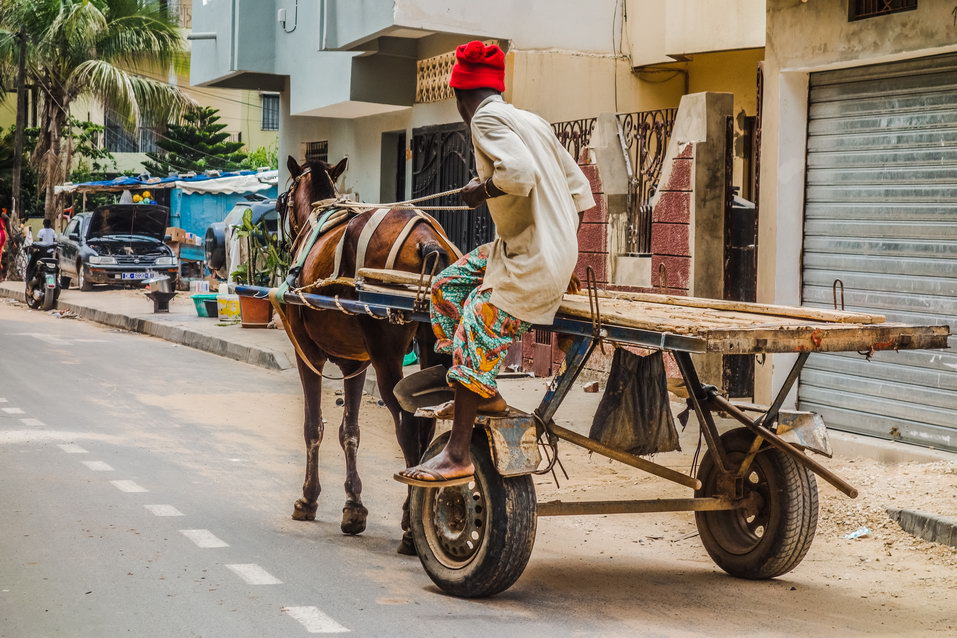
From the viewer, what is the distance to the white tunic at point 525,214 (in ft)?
16.4

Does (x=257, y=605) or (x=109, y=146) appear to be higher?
(x=109, y=146)

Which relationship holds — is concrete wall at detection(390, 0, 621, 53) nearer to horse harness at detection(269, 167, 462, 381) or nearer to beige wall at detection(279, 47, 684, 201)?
beige wall at detection(279, 47, 684, 201)

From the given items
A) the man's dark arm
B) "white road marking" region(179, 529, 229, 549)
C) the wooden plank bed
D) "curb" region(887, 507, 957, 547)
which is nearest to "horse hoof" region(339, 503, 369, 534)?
"white road marking" region(179, 529, 229, 549)

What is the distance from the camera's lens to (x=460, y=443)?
514 centimetres

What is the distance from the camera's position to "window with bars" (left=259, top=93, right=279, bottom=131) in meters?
50.5

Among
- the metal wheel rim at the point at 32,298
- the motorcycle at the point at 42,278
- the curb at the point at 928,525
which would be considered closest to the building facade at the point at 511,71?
the curb at the point at 928,525

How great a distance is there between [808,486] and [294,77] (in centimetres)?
1462

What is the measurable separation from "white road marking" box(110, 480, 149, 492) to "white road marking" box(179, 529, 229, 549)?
122 centimetres

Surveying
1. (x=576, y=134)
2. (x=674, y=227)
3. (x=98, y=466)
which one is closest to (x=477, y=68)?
(x=98, y=466)

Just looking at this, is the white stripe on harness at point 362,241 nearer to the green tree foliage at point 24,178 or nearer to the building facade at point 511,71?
the building facade at point 511,71

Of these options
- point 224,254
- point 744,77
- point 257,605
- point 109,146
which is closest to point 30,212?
point 109,146

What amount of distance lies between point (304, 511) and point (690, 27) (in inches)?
342

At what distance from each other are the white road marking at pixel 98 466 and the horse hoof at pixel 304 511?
1924 mm

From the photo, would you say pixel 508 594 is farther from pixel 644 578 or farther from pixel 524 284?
pixel 524 284
